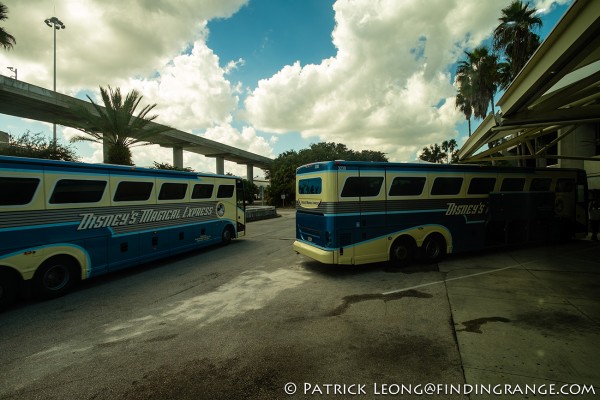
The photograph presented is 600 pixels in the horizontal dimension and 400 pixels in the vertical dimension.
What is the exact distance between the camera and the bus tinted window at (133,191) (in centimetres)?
862

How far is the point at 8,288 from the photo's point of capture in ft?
20.7

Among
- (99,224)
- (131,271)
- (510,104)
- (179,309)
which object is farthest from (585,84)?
(131,271)

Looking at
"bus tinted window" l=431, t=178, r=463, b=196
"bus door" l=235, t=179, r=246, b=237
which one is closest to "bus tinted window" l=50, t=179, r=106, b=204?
"bus door" l=235, t=179, r=246, b=237

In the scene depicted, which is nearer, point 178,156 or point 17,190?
point 17,190

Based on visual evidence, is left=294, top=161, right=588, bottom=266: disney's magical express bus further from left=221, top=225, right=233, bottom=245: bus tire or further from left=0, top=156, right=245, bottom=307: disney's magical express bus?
left=221, top=225, right=233, bottom=245: bus tire

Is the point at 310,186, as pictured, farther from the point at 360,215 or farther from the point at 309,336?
the point at 309,336

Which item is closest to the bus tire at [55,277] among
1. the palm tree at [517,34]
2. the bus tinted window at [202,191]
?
the bus tinted window at [202,191]

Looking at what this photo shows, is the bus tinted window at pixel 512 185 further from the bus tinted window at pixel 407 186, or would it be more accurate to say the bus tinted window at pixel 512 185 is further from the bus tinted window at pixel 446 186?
the bus tinted window at pixel 407 186

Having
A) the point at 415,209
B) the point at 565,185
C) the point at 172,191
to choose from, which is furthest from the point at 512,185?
the point at 172,191

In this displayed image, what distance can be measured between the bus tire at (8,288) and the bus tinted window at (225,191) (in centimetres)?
725

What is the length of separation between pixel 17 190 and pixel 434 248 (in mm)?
11413

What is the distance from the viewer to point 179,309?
607 cm

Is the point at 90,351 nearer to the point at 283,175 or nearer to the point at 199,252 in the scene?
the point at 199,252

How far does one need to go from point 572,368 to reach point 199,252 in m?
11.6
